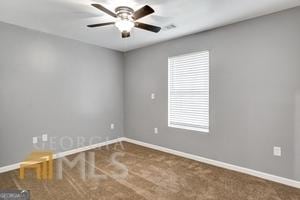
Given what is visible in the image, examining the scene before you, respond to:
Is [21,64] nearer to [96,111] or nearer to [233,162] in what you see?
[96,111]

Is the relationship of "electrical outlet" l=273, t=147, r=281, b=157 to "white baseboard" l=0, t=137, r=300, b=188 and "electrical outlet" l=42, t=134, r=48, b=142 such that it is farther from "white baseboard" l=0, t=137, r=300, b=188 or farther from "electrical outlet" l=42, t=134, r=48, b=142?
"electrical outlet" l=42, t=134, r=48, b=142

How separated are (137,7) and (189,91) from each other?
76.1 inches

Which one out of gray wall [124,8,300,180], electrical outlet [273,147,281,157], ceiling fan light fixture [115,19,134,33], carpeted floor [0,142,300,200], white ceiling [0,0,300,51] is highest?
white ceiling [0,0,300,51]

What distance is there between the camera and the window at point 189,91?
11.3ft

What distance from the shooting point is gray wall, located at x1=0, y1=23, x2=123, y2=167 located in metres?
3.04

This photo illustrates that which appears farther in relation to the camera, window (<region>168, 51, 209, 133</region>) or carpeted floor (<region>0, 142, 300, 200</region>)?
window (<region>168, 51, 209, 133</region>)

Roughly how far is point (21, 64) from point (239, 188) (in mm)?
4075

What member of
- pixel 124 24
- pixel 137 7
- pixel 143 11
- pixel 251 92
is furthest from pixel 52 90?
pixel 251 92

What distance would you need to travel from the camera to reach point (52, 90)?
356cm

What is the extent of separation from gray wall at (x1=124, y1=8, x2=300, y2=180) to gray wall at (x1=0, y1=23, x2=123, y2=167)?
5.89 feet

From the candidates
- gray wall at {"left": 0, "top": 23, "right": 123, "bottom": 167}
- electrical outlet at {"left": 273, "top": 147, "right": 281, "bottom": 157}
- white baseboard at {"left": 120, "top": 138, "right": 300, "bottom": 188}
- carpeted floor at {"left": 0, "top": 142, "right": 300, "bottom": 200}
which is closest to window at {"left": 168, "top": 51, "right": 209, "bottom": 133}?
white baseboard at {"left": 120, "top": 138, "right": 300, "bottom": 188}

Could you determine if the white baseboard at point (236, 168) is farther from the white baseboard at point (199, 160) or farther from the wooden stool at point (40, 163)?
the wooden stool at point (40, 163)

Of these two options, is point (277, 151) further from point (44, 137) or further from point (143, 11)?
point (44, 137)

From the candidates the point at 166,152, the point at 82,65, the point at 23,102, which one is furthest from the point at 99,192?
the point at 82,65
